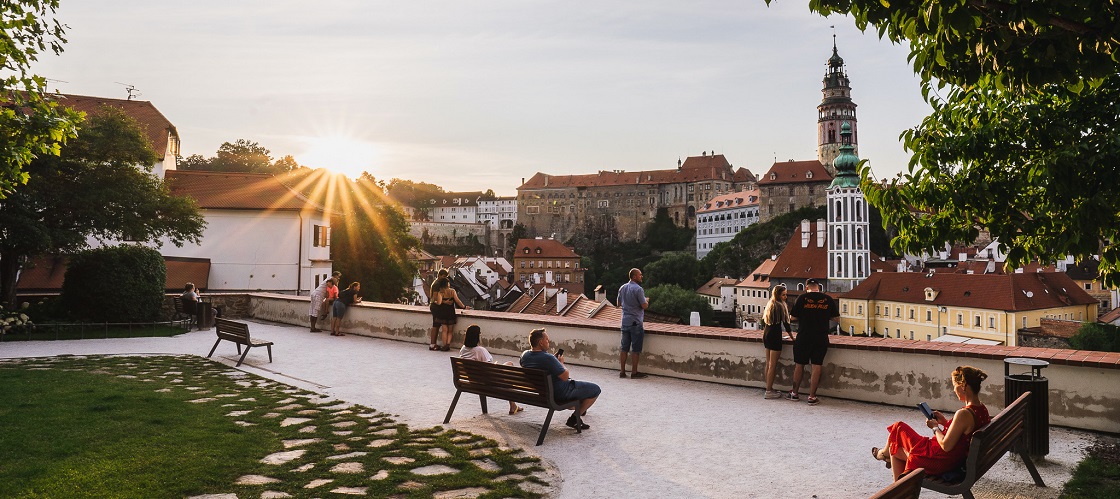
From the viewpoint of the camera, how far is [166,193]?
25234mm

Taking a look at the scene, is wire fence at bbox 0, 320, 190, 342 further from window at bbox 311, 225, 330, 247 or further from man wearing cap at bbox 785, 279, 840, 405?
window at bbox 311, 225, 330, 247

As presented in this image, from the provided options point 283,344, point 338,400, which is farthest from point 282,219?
point 338,400

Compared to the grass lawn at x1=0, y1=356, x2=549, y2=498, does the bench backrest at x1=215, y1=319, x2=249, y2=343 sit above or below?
above

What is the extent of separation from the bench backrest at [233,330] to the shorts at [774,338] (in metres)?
8.93

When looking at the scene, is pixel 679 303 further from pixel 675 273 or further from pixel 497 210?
pixel 497 210

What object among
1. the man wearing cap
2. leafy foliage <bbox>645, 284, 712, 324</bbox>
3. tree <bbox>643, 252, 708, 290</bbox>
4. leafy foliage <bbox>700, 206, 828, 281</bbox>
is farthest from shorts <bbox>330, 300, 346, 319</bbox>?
leafy foliage <bbox>700, 206, 828, 281</bbox>

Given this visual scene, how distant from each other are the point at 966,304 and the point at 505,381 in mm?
78961

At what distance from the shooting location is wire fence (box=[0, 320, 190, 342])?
1761 cm

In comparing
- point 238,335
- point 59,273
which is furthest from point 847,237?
point 238,335

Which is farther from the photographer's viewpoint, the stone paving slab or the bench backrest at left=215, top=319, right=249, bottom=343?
the bench backrest at left=215, top=319, right=249, bottom=343

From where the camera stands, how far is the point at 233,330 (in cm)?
1338

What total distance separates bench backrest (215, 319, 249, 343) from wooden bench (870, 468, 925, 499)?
1172 centimetres

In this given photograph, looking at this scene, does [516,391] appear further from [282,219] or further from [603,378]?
[282,219]

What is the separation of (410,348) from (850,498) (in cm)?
1063
